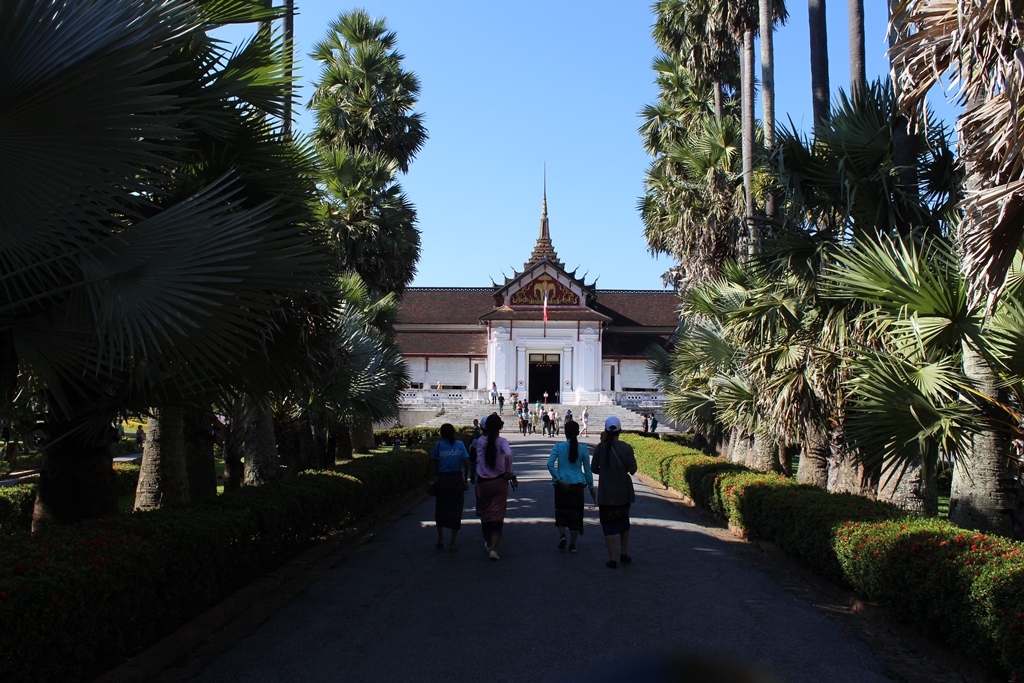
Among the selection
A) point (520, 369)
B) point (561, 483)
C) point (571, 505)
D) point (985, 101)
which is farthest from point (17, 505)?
point (520, 369)

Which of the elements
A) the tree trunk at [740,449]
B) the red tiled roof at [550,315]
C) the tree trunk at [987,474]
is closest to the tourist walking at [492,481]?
the tree trunk at [987,474]

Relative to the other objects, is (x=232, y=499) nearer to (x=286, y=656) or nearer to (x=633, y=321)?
(x=286, y=656)

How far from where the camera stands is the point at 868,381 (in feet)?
25.2

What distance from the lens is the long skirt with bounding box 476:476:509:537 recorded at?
9.48 metres

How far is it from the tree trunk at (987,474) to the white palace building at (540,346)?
41892 millimetres

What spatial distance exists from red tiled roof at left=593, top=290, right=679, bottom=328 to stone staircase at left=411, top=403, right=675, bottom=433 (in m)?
8.51

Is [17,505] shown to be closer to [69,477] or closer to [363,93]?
[69,477]

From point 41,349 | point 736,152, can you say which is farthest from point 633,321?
point 41,349

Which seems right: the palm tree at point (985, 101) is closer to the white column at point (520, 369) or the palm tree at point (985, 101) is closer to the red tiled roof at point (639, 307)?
the white column at point (520, 369)

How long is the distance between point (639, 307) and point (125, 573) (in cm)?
5353

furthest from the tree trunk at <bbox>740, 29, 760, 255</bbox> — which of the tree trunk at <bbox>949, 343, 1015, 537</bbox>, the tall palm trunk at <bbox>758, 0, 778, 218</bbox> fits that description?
the tree trunk at <bbox>949, 343, 1015, 537</bbox>

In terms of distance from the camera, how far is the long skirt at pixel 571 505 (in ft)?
31.4

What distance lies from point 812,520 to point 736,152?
47.1ft

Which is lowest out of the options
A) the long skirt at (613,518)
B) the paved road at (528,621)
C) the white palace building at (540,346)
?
the paved road at (528,621)
